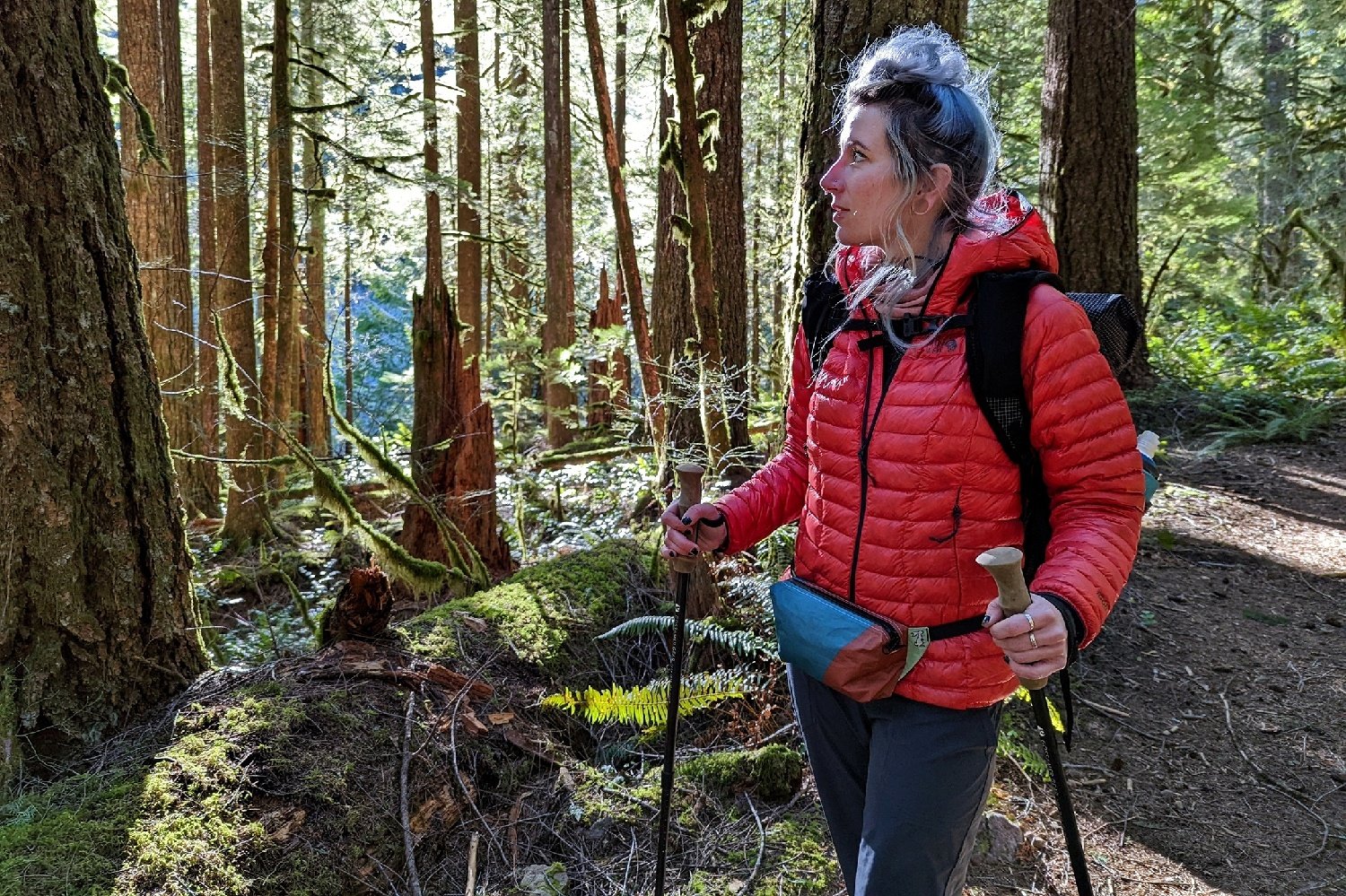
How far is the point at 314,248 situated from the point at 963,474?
792 cm

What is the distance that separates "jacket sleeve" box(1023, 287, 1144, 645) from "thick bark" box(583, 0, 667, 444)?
3.42 metres

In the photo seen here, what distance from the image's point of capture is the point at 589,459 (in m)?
11.4

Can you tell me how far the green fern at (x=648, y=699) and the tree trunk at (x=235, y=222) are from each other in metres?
5.36

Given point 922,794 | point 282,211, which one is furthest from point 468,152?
point 922,794

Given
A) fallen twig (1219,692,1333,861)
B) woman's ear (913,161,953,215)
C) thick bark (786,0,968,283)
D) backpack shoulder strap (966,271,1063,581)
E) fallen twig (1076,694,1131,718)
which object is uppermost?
thick bark (786,0,968,283)

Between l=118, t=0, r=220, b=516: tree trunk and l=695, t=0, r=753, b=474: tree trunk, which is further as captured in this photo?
l=118, t=0, r=220, b=516: tree trunk

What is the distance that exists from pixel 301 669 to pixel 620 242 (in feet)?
10.6

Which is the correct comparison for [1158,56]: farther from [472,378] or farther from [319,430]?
[319,430]

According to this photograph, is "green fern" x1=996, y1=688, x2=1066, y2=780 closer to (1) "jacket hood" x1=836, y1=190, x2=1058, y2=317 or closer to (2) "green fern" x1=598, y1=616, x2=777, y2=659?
(2) "green fern" x1=598, y1=616, x2=777, y2=659

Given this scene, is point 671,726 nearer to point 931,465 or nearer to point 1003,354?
point 931,465

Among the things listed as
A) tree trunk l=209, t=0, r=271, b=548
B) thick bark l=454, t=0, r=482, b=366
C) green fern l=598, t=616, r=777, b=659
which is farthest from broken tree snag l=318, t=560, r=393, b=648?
thick bark l=454, t=0, r=482, b=366

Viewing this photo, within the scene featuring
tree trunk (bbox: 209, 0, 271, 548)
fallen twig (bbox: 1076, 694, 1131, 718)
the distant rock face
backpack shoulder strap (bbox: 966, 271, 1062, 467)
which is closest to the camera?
backpack shoulder strap (bbox: 966, 271, 1062, 467)

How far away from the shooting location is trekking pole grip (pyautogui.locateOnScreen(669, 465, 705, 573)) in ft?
7.86

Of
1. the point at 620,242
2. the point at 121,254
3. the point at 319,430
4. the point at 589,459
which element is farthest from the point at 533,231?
the point at 121,254
